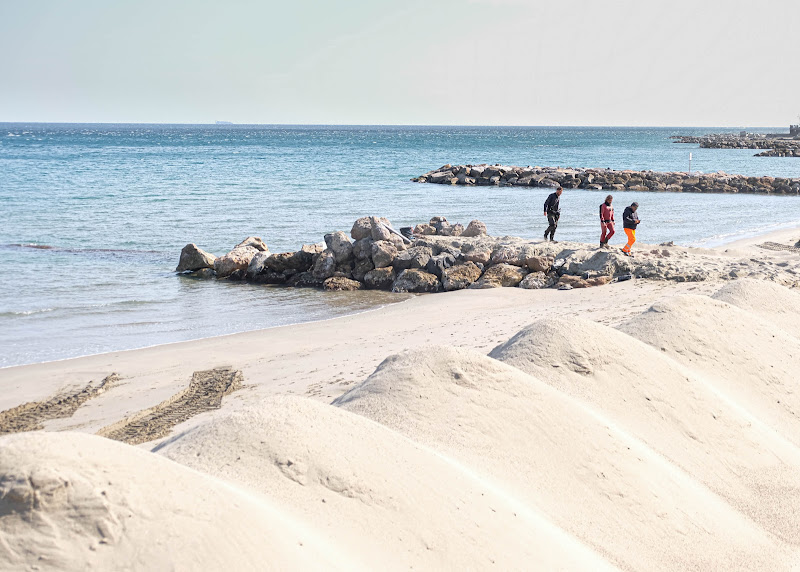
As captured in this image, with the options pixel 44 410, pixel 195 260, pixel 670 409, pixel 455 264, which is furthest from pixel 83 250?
pixel 670 409

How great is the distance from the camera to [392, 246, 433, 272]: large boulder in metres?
15.0

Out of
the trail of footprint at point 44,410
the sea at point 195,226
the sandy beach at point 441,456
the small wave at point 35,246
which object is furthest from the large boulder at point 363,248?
the small wave at point 35,246

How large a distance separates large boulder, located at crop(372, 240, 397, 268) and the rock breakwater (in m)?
0.02

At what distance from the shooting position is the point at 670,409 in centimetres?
622

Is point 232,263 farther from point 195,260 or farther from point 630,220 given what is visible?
point 630,220

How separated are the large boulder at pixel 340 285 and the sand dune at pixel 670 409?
8.25 metres

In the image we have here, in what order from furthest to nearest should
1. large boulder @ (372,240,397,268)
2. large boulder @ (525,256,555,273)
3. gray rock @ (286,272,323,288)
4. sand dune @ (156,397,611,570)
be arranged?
gray rock @ (286,272,323,288), large boulder @ (372,240,397,268), large boulder @ (525,256,555,273), sand dune @ (156,397,611,570)

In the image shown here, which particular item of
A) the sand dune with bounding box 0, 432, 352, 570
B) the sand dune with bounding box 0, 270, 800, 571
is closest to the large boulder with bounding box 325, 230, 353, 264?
the sand dune with bounding box 0, 270, 800, 571

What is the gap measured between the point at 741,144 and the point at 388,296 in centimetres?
8098

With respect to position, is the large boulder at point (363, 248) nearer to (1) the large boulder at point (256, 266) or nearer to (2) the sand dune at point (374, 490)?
(1) the large boulder at point (256, 266)

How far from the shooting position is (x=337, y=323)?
11625mm

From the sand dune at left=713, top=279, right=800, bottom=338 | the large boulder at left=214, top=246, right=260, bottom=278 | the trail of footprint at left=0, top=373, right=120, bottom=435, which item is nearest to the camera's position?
the trail of footprint at left=0, top=373, right=120, bottom=435

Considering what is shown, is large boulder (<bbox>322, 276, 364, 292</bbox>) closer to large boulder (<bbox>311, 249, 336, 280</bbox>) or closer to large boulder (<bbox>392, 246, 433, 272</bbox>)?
large boulder (<bbox>311, 249, 336, 280</bbox>)

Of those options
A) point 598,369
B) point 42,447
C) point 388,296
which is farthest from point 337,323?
point 42,447
